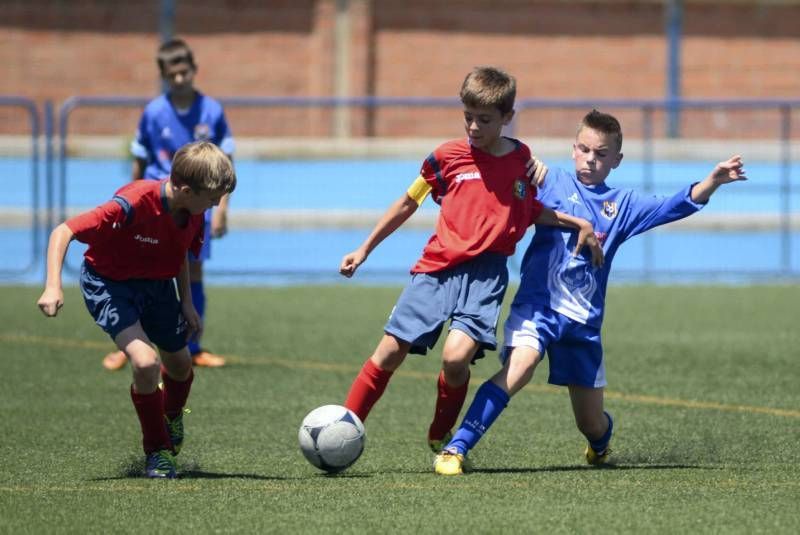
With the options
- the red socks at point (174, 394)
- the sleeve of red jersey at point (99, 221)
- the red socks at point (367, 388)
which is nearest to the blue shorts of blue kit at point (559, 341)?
the red socks at point (367, 388)

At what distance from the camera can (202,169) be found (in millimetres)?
5855

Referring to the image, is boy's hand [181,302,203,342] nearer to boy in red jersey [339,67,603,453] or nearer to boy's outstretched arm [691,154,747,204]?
boy in red jersey [339,67,603,453]

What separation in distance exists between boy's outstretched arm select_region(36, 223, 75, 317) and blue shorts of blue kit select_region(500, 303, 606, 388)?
6.03 feet

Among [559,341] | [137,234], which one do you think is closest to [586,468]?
[559,341]

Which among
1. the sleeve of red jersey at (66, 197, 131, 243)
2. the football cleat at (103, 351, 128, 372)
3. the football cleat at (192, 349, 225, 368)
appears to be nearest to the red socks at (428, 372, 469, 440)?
the sleeve of red jersey at (66, 197, 131, 243)

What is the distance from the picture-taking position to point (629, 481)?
19.4 feet

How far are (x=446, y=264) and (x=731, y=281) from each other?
1064cm

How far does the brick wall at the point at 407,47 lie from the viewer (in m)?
24.5

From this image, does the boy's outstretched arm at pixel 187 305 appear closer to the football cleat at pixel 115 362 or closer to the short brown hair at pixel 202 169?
the short brown hair at pixel 202 169

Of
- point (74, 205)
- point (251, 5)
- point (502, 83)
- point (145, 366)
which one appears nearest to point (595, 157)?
point (502, 83)

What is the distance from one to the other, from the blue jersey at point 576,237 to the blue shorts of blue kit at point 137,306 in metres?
1.46

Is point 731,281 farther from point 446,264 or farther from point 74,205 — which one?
point 446,264

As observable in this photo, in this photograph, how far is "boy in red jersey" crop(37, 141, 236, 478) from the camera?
19.3 ft

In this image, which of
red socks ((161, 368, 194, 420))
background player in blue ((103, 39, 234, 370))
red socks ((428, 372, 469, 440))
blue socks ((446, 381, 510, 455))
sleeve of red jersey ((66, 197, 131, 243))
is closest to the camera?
sleeve of red jersey ((66, 197, 131, 243))
